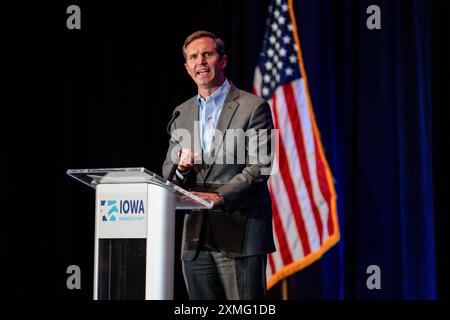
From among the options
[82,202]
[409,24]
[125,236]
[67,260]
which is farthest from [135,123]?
[125,236]

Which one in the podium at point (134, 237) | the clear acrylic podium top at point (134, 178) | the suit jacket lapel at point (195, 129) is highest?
the suit jacket lapel at point (195, 129)

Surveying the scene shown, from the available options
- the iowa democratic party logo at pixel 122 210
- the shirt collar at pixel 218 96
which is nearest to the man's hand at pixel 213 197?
the iowa democratic party logo at pixel 122 210

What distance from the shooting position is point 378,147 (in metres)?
4.43

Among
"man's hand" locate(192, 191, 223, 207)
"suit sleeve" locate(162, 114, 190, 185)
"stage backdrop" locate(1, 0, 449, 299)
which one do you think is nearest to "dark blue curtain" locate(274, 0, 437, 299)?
"stage backdrop" locate(1, 0, 449, 299)

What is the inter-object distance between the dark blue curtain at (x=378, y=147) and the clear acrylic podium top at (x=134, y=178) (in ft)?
Result: 6.84

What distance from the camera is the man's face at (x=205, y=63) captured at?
316cm

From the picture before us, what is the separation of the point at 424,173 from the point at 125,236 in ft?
8.31

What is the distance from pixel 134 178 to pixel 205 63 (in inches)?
38.4

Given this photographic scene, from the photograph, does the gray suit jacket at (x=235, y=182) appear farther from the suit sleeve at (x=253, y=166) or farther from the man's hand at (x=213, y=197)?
the man's hand at (x=213, y=197)

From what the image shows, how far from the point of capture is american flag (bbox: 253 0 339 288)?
4551mm

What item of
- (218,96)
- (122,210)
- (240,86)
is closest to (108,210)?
(122,210)

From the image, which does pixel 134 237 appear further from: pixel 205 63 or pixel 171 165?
pixel 205 63

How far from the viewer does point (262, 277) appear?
116 inches

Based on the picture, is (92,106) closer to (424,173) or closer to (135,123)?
(135,123)
